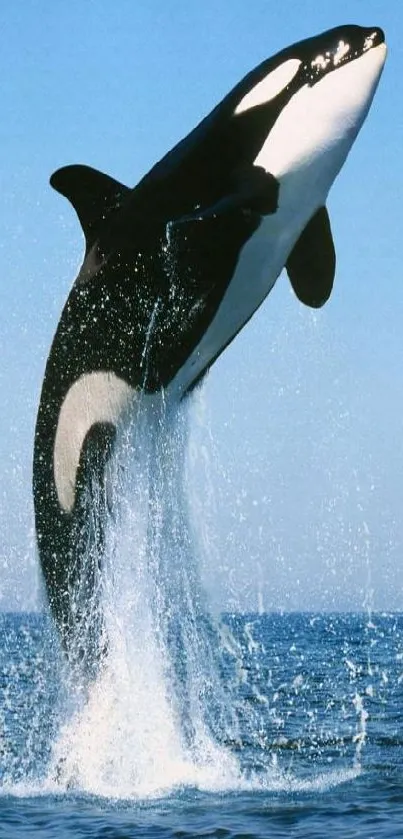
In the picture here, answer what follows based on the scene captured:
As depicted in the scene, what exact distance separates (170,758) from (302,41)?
6.72m

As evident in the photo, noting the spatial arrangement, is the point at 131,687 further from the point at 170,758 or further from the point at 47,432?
the point at 47,432

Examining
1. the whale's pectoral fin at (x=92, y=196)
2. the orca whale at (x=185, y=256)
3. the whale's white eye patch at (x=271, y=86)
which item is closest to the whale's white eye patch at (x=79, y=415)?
the orca whale at (x=185, y=256)

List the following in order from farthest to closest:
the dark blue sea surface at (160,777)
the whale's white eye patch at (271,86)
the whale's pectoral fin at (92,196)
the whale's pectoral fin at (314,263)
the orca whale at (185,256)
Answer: the whale's pectoral fin at (92,196), the whale's pectoral fin at (314,263), the dark blue sea surface at (160,777), the whale's white eye patch at (271,86), the orca whale at (185,256)

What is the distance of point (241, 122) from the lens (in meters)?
9.62

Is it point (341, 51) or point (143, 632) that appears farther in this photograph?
point (143, 632)

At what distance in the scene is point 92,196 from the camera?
10.2m

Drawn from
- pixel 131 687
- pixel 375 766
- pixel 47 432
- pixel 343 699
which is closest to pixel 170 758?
pixel 131 687

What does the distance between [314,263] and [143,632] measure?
386cm

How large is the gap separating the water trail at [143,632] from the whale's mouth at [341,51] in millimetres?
2919

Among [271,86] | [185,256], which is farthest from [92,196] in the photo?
[271,86]

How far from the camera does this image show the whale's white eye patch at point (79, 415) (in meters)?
10.2

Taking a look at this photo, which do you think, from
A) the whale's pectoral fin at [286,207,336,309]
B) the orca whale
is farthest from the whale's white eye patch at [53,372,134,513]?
the whale's pectoral fin at [286,207,336,309]

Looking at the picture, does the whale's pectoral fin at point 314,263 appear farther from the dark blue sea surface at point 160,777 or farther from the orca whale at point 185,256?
the dark blue sea surface at point 160,777

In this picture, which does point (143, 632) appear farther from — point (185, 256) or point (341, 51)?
point (341, 51)
